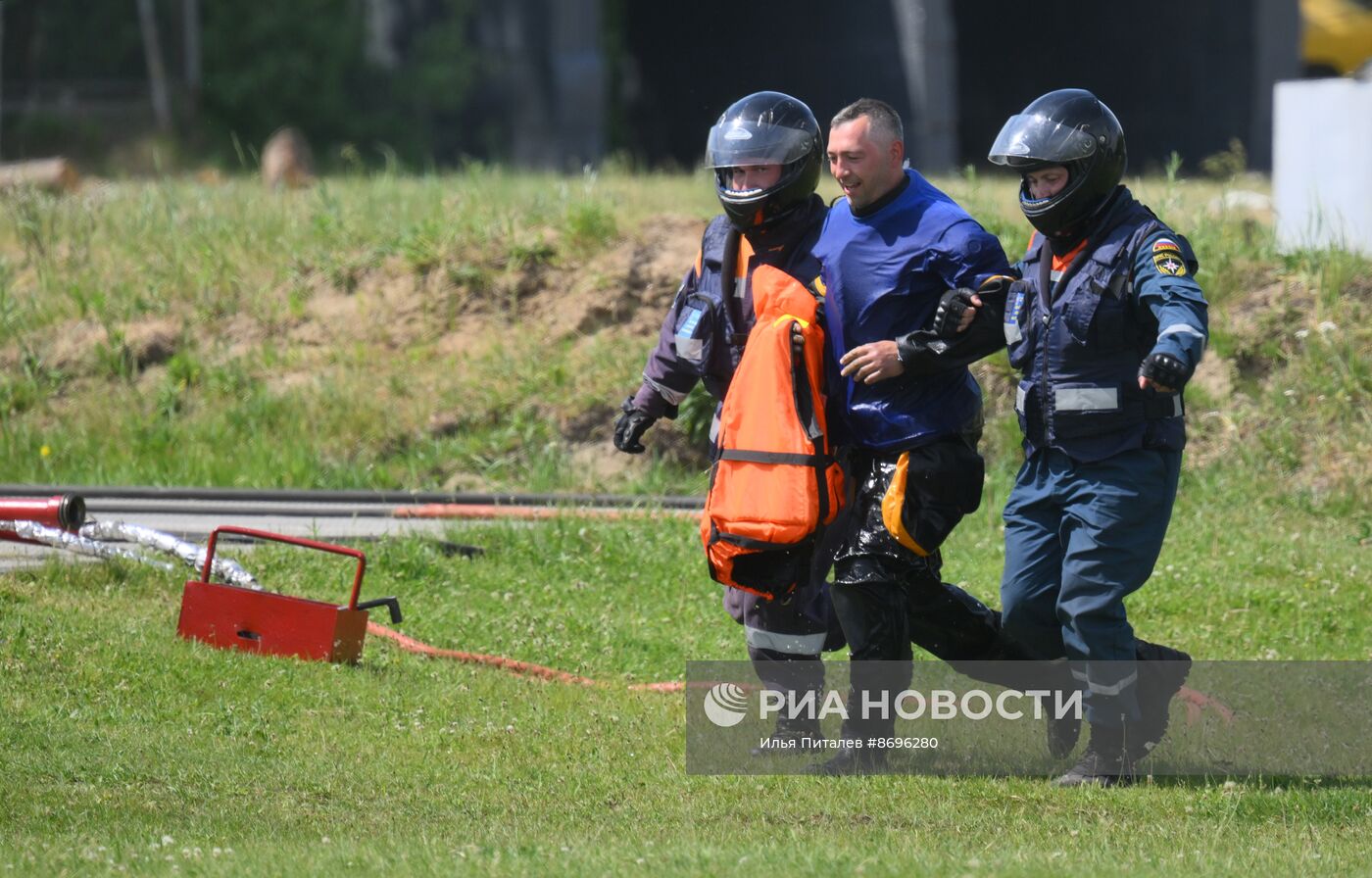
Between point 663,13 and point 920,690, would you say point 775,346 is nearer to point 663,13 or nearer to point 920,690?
point 920,690

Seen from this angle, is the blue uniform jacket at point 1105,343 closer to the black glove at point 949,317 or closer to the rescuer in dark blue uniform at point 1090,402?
the rescuer in dark blue uniform at point 1090,402

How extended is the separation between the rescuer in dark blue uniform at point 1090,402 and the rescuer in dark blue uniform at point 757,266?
0.65 meters

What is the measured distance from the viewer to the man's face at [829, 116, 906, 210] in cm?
554

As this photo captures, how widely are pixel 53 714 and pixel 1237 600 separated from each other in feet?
17.3

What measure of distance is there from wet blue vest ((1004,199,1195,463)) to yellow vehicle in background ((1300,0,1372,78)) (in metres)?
22.2

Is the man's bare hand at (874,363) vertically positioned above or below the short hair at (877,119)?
below

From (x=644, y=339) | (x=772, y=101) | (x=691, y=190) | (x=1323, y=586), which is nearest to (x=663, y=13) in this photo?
(x=691, y=190)

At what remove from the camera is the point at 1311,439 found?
1043 centimetres

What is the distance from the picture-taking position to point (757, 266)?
5773 mm

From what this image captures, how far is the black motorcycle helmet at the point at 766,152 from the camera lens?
18.6 ft

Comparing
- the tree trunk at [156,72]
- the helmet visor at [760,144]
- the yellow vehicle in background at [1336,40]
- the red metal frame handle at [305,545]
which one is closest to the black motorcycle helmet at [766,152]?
the helmet visor at [760,144]

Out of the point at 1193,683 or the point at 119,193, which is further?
the point at 119,193

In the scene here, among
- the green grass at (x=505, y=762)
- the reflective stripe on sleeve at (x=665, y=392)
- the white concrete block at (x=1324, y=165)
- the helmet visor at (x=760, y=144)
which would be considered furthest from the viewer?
the white concrete block at (x=1324, y=165)

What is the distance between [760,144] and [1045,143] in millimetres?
926
